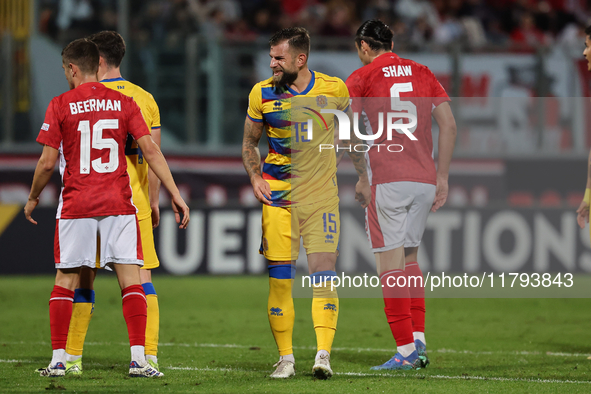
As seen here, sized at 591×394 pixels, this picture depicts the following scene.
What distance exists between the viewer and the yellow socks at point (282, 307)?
507 centimetres

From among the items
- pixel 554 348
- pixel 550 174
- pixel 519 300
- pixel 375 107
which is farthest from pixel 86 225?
pixel 550 174

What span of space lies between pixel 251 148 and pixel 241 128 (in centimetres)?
687

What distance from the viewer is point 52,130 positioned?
485 cm

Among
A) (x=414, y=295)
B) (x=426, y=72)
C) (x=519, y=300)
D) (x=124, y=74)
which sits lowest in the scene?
(x=519, y=300)

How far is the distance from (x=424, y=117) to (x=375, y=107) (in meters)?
0.35

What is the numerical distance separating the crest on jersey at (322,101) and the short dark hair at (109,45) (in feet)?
4.43

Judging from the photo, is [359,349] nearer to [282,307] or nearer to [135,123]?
[282,307]

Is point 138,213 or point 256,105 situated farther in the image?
point 138,213

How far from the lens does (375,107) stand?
5617mm

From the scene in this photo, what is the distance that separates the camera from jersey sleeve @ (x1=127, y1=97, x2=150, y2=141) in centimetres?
491

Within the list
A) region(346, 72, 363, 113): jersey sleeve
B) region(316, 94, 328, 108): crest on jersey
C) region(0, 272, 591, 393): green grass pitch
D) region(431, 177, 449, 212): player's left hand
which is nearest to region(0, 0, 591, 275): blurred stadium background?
region(0, 272, 591, 393): green grass pitch

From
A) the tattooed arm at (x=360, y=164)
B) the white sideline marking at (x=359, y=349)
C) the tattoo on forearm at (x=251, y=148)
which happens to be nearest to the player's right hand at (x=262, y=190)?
the tattoo on forearm at (x=251, y=148)

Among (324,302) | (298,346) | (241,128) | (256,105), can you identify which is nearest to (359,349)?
(298,346)

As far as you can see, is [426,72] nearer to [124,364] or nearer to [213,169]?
[124,364]
